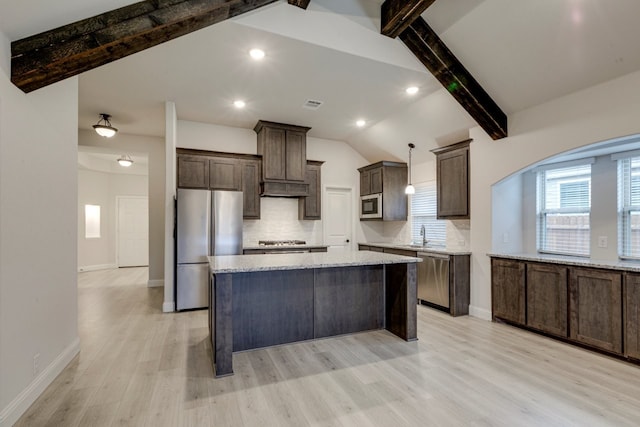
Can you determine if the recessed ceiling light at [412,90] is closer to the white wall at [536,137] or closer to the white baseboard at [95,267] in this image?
the white wall at [536,137]

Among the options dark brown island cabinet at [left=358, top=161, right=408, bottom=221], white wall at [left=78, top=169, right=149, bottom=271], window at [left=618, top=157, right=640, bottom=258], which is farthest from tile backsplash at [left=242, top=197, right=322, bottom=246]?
white wall at [left=78, top=169, right=149, bottom=271]

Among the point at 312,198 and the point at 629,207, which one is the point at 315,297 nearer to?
the point at 312,198

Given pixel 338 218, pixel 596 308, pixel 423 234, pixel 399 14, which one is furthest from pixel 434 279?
pixel 399 14

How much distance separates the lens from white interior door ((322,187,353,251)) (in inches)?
262

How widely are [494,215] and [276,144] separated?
3.69 m

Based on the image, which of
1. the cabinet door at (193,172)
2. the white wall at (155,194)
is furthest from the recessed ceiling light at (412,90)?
the white wall at (155,194)

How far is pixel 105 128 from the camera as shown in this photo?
4988 mm

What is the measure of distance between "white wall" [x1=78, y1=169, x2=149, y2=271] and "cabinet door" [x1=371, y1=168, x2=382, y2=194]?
23.1 feet

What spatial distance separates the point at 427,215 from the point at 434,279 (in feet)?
4.84

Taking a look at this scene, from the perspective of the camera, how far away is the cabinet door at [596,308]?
3.02 meters

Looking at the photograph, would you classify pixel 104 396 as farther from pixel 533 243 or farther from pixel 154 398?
pixel 533 243

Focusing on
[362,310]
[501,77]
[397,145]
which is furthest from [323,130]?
[362,310]

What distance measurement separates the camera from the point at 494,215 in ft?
14.0

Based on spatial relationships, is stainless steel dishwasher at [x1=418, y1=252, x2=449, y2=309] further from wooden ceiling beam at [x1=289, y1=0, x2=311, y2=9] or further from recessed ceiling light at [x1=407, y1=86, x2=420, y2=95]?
wooden ceiling beam at [x1=289, y1=0, x2=311, y2=9]
